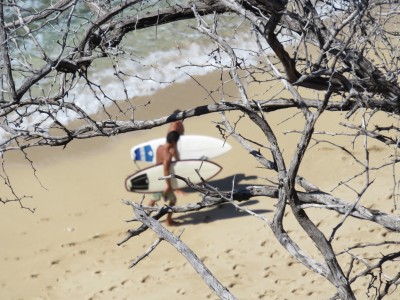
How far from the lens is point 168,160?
34.8 ft

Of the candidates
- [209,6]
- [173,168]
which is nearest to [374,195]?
[173,168]

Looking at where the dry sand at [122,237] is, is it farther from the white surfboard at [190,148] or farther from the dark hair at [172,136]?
the dark hair at [172,136]

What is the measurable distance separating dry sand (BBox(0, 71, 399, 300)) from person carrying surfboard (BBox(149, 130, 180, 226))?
11.6 inches

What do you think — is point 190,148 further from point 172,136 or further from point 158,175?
point 172,136

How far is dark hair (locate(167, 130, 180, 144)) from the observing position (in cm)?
1039

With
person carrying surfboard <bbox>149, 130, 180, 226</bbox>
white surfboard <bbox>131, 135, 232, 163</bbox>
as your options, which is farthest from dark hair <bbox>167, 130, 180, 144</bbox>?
white surfboard <bbox>131, 135, 232, 163</bbox>

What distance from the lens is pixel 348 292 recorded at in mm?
4367

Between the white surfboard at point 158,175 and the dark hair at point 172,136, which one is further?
the white surfboard at point 158,175

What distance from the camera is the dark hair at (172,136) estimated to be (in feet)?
34.1

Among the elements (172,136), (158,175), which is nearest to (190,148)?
(158,175)

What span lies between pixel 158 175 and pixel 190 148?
85cm

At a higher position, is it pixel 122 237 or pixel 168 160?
pixel 168 160

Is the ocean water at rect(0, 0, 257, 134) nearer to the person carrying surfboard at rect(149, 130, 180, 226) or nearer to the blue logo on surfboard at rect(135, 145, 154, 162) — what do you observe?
the blue logo on surfboard at rect(135, 145, 154, 162)

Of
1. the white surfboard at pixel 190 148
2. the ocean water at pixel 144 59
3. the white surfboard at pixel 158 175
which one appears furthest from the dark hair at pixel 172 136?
the ocean water at pixel 144 59
